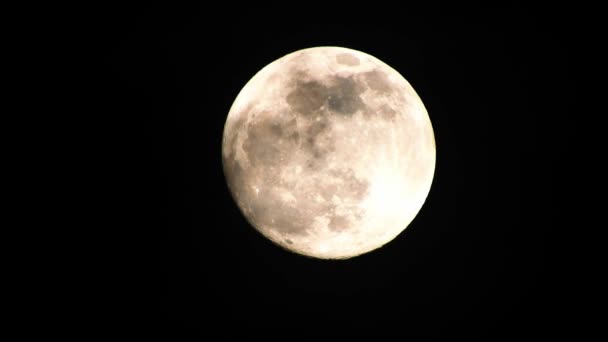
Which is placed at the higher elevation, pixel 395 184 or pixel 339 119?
pixel 339 119

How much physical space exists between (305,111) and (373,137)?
1.49 feet

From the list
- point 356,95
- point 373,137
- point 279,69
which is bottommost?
point 373,137

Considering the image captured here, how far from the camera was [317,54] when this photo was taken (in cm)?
274

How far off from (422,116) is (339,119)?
74 centimetres

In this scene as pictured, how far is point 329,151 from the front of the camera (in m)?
2.39

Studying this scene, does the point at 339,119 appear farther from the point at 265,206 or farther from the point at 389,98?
the point at 265,206

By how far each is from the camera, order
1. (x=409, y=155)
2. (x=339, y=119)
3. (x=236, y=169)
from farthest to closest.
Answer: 1. (x=236, y=169)
2. (x=409, y=155)
3. (x=339, y=119)

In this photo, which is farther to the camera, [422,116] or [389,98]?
[422,116]

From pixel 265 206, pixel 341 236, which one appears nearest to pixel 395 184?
pixel 341 236

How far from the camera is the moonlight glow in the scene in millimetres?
2414

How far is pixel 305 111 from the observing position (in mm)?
2449

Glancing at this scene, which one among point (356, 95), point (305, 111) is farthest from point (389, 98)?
point (305, 111)

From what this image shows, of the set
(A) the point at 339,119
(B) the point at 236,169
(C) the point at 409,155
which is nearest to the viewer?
(A) the point at 339,119

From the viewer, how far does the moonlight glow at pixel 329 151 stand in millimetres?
A: 2414
